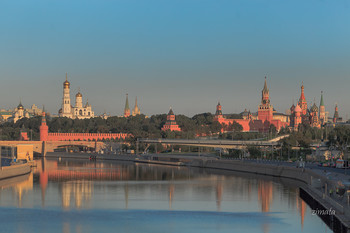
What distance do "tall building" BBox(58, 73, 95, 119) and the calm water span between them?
109921 mm

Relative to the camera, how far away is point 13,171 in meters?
70.8

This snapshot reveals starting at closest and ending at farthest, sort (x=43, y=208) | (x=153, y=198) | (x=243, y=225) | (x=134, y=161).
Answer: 1. (x=243, y=225)
2. (x=43, y=208)
3. (x=153, y=198)
4. (x=134, y=161)

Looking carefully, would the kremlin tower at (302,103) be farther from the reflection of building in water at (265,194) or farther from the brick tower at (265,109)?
the reflection of building in water at (265,194)

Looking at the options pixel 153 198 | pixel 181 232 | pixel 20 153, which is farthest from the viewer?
pixel 20 153

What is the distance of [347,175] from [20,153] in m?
53.2

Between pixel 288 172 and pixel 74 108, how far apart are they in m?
132

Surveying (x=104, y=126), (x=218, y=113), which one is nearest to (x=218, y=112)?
(x=218, y=113)

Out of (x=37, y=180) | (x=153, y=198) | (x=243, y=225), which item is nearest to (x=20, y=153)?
(x=37, y=180)

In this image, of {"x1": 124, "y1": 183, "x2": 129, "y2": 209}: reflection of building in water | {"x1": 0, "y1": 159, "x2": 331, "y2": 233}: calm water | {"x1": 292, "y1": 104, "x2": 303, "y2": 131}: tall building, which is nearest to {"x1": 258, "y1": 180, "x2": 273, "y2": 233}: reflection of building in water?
{"x1": 0, "y1": 159, "x2": 331, "y2": 233}: calm water

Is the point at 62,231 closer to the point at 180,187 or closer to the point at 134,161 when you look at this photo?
the point at 180,187

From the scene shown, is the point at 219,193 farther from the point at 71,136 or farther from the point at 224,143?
the point at 71,136

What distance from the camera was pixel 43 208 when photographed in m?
46.6

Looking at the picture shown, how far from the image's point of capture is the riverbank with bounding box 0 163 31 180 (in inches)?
2653

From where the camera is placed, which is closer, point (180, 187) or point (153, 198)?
point (153, 198)
